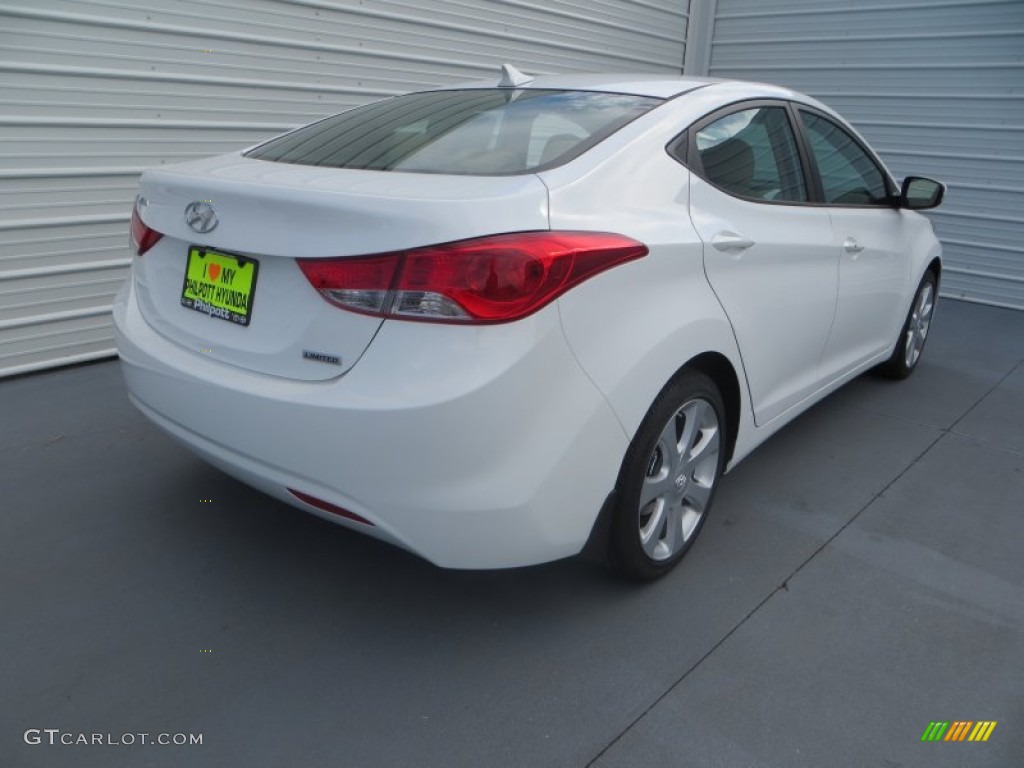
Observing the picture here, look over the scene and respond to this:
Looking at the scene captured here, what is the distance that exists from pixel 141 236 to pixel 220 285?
0.49 metres

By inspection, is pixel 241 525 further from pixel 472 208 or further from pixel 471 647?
pixel 472 208

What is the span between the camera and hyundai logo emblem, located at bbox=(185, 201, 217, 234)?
2.12 meters

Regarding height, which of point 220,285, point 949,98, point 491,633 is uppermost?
point 949,98

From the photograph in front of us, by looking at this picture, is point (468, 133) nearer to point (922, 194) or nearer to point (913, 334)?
point (922, 194)

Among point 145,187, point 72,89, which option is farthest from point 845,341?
point 72,89

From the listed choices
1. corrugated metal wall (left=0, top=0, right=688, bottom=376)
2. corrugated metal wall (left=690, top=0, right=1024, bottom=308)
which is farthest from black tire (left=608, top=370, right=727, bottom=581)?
corrugated metal wall (left=690, top=0, right=1024, bottom=308)

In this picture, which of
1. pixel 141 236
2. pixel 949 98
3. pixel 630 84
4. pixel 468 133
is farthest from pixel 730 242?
pixel 949 98

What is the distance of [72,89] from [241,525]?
2.67 meters

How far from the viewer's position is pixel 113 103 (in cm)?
423

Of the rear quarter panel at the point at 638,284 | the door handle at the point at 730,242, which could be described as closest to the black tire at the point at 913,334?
the door handle at the point at 730,242

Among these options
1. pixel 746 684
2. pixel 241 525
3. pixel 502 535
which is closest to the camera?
pixel 502 535

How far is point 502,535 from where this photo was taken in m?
1.95

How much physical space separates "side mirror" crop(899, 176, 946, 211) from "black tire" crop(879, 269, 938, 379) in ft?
1.93

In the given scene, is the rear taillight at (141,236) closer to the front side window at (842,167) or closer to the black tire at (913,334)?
the front side window at (842,167)
